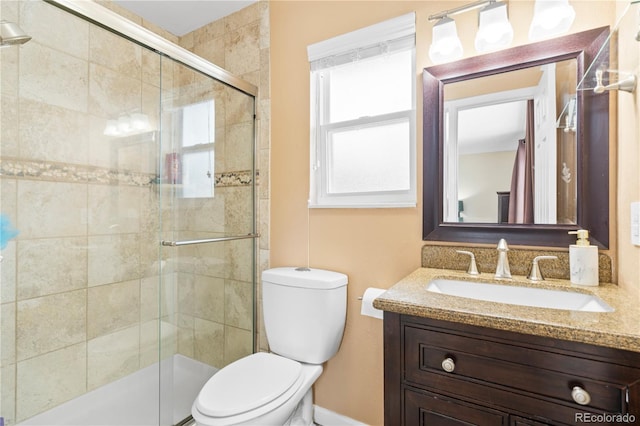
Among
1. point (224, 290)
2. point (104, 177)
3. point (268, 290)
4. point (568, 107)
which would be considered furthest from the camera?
point (224, 290)

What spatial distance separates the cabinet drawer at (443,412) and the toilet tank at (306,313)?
600 mm

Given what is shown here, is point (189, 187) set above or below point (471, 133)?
below

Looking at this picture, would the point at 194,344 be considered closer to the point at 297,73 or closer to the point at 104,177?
the point at 104,177

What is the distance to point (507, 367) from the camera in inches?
29.3

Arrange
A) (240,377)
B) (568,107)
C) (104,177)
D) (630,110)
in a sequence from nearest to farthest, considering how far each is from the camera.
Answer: (630,110), (568,107), (240,377), (104,177)

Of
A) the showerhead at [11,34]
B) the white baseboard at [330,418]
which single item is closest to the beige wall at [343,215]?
the white baseboard at [330,418]

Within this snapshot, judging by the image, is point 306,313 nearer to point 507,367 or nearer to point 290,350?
point 290,350

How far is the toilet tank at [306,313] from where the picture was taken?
1.42 metres

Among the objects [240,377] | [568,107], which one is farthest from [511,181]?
[240,377]

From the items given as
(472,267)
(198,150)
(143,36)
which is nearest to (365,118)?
(472,267)

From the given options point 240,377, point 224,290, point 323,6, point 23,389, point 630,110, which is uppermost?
point 323,6

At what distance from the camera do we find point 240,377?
1.27 metres

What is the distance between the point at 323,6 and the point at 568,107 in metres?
1.25

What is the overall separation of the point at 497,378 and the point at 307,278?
85 centimetres
